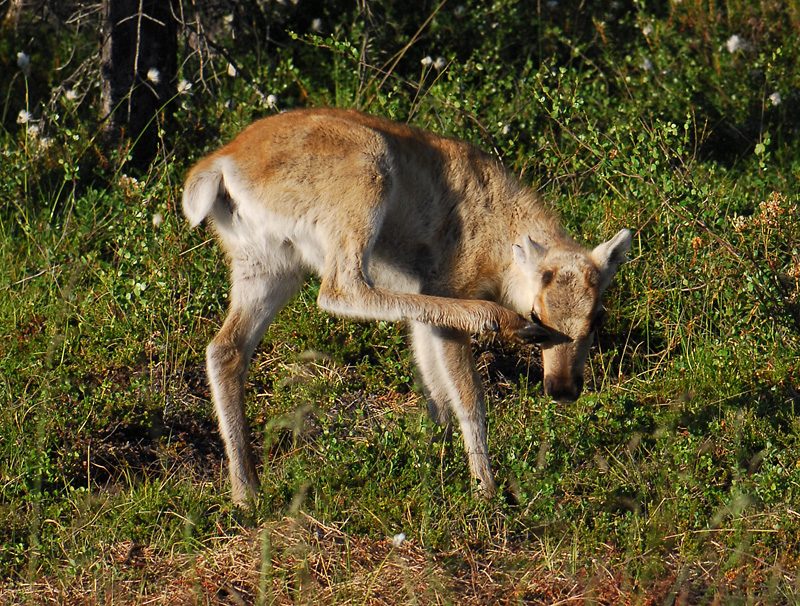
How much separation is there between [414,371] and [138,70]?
3.09 metres

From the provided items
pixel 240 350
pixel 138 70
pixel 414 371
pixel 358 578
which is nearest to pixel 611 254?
pixel 414 371

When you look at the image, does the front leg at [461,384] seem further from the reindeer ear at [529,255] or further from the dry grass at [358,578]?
the dry grass at [358,578]

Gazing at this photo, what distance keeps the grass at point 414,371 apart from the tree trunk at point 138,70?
0.21 meters

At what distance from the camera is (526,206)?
18.7 feet

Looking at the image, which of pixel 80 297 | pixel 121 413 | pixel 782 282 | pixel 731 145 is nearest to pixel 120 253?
pixel 80 297

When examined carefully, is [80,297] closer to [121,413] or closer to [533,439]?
[121,413]

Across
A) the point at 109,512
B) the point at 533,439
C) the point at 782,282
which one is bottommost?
the point at 109,512

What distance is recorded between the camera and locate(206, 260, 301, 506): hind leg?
201 inches

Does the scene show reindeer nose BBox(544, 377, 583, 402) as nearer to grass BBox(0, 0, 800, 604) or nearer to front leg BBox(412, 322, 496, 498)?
grass BBox(0, 0, 800, 604)

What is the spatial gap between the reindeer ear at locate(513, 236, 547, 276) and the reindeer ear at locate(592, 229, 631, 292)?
11.7 inches

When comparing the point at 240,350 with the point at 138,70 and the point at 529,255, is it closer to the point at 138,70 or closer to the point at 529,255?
the point at 529,255

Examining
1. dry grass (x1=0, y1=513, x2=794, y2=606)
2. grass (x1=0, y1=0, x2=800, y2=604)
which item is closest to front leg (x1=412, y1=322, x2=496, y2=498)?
grass (x1=0, y1=0, x2=800, y2=604)

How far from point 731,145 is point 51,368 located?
5.31 meters

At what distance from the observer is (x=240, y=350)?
17.5 feet
